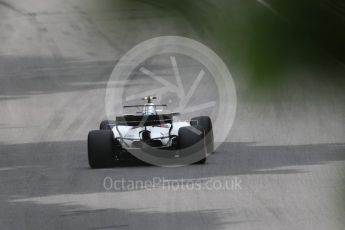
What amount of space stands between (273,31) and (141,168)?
12.8m

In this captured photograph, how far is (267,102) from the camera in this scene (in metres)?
2.07

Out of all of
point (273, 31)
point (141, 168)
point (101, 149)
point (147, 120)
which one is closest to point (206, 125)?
point (147, 120)

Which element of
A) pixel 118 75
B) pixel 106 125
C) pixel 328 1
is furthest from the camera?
pixel 106 125

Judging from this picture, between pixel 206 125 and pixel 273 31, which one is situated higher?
pixel 273 31

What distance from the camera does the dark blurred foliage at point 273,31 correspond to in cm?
181

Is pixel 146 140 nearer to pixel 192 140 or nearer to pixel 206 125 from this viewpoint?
pixel 192 140

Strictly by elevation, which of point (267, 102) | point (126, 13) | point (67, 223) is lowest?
point (67, 223)

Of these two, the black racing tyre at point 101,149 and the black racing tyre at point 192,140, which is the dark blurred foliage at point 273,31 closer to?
the black racing tyre at point 192,140

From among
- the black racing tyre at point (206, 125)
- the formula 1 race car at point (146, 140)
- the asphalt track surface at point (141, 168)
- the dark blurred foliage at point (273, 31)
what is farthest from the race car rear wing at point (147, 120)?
the dark blurred foliage at point (273, 31)

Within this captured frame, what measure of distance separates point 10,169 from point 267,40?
45.5 ft

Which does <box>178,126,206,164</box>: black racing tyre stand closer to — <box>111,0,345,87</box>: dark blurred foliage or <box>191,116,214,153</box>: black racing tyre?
<box>191,116,214,153</box>: black racing tyre

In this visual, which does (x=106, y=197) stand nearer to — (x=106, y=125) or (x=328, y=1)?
(x=106, y=125)

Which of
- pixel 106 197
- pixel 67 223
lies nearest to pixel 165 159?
pixel 106 197

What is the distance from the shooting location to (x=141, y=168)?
14.6 metres
